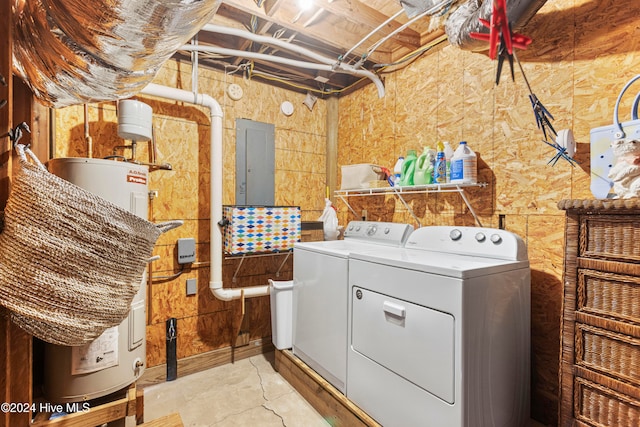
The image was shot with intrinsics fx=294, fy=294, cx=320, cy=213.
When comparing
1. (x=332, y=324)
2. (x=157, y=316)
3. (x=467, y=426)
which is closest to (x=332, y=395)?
(x=332, y=324)

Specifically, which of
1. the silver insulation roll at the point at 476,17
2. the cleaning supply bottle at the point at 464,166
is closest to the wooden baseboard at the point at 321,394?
the cleaning supply bottle at the point at 464,166

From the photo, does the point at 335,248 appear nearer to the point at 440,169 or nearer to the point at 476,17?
the point at 440,169

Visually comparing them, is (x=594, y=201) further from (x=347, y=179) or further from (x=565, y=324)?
(x=347, y=179)

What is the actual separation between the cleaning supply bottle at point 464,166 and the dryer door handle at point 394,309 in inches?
35.4

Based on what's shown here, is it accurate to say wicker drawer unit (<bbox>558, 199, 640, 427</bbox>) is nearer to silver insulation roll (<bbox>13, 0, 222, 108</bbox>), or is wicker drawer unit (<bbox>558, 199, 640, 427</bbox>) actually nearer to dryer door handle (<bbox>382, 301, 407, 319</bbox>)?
dryer door handle (<bbox>382, 301, 407, 319</bbox>)

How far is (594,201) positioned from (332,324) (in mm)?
1405

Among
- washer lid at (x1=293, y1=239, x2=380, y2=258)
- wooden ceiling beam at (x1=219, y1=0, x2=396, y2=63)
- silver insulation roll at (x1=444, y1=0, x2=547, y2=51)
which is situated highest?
wooden ceiling beam at (x1=219, y1=0, x2=396, y2=63)

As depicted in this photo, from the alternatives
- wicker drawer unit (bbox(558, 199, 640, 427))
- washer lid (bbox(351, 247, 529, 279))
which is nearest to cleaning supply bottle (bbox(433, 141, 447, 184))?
washer lid (bbox(351, 247, 529, 279))

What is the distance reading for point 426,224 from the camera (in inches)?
88.8

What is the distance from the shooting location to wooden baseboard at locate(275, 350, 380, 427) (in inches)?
63.7

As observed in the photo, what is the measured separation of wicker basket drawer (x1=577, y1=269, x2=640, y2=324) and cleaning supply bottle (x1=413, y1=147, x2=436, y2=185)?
1.07 metres

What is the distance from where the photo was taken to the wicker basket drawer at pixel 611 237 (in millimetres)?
992

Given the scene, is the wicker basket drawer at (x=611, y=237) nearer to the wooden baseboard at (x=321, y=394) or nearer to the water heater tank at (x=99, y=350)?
the wooden baseboard at (x=321, y=394)

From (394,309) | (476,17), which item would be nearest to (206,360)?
(394,309)
